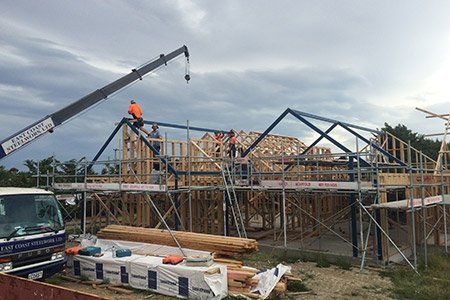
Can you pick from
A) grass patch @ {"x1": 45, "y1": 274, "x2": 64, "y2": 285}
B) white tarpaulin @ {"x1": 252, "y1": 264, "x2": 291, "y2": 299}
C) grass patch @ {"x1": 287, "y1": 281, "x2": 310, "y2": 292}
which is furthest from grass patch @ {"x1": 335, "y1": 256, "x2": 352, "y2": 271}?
grass patch @ {"x1": 45, "y1": 274, "x2": 64, "y2": 285}

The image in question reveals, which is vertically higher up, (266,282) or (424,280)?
(266,282)

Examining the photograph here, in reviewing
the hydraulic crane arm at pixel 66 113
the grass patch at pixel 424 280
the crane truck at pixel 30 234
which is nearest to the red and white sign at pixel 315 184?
the grass patch at pixel 424 280

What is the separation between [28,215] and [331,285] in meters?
7.59

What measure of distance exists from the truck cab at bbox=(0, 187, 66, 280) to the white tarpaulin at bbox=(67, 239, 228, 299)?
1.18 meters

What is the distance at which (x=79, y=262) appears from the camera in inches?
416

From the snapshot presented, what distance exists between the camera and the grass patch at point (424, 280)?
8962mm

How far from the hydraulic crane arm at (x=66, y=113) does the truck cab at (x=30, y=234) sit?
14.0 ft

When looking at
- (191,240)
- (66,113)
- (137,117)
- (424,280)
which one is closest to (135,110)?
(137,117)

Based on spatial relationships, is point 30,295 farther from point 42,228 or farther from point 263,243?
point 263,243

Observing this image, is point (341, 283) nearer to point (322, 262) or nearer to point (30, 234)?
point (322, 262)

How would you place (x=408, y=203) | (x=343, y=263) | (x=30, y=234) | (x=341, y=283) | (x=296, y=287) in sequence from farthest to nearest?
(x=343, y=263) < (x=408, y=203) < (x=341, y=283) < (x=296, y=287) < (x=30, y=234)

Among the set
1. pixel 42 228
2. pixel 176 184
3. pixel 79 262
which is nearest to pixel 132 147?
pixel 176 184

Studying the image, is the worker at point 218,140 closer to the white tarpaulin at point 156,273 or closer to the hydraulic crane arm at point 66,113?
the hydraulic crane arm at point 66,113

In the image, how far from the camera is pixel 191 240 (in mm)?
10906
